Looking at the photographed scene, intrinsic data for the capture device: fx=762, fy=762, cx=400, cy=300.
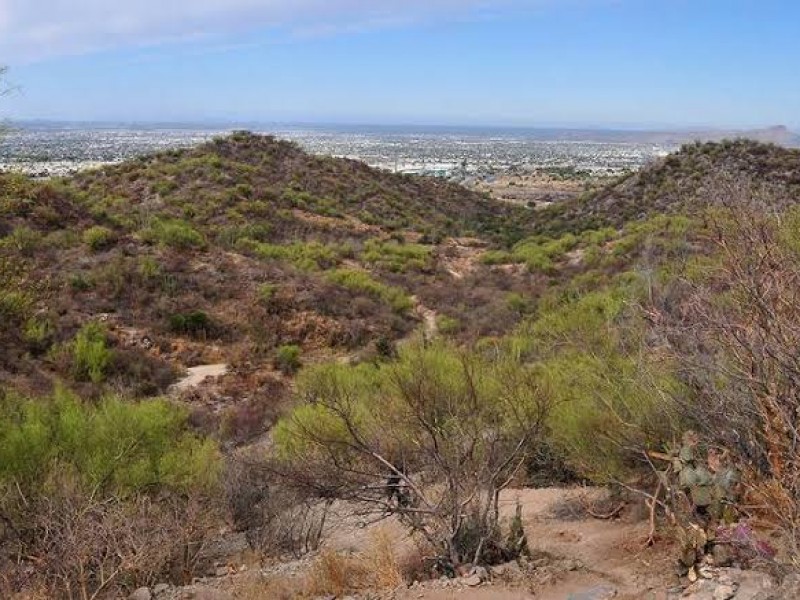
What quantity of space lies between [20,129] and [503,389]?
7.55 meters

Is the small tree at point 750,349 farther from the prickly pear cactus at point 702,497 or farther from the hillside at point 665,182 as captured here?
the hillside at point 665,182

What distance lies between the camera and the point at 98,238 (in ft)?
88.8

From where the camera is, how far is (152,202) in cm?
3978

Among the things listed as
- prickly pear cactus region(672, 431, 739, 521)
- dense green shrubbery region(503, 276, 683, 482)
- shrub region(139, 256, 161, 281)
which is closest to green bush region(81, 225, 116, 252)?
shrub region(139, 256, 161, 281)

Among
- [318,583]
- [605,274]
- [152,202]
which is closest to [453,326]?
[605,274]

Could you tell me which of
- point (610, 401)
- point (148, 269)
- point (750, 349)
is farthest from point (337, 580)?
point (148, 269)

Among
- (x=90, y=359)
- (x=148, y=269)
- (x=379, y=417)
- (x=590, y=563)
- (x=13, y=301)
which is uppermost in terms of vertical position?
(x=13, y=301)

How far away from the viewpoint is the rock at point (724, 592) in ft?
18.9

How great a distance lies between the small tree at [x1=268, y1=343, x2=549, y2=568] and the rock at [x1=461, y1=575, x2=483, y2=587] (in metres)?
0.27

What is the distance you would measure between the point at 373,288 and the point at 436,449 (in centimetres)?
1936

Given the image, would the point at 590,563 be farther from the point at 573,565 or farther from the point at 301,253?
the point at 301,253

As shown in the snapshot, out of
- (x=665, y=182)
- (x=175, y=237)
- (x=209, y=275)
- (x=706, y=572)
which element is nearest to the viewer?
(x=706, y=572)

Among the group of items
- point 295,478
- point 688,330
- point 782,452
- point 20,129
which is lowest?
point 295,478

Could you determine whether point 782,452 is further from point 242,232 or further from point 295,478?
point 242,232
